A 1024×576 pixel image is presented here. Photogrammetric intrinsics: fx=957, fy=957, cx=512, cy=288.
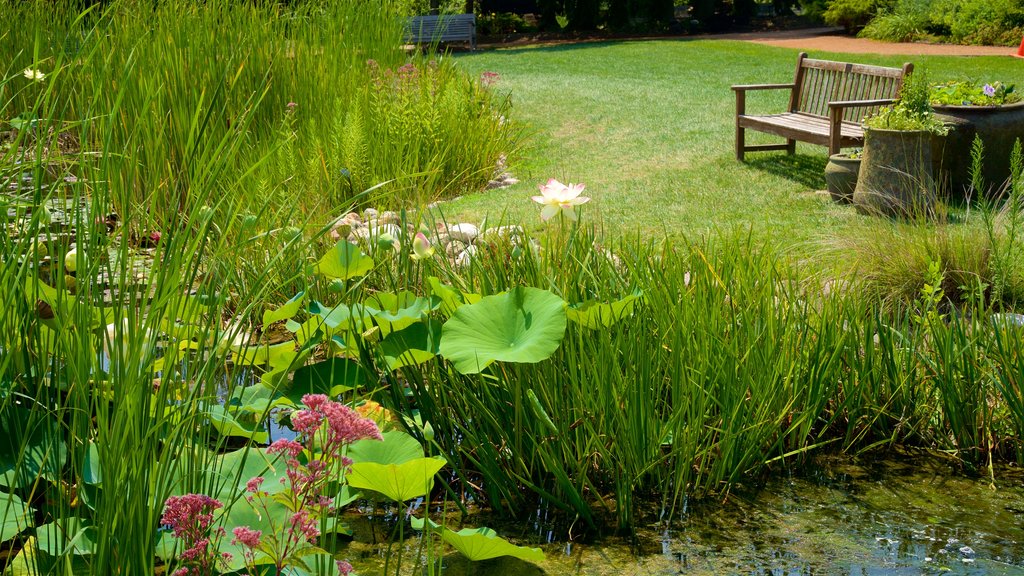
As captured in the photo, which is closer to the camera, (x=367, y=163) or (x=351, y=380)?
(x=351, y=380)

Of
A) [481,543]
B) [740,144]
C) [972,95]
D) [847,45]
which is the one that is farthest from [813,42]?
[481,543]

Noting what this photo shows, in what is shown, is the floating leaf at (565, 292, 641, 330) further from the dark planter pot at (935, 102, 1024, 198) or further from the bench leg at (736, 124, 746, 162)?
the bench leg at (736, 124, 746, 162)

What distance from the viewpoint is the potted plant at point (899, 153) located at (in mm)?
5863

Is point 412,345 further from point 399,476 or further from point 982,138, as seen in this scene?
point 982,138

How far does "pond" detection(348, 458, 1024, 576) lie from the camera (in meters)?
2.38

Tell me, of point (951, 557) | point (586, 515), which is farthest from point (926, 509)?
point (586, 515)

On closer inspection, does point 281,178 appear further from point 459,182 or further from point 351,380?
point 351,380

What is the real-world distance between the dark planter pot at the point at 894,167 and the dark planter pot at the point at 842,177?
0.38 meters

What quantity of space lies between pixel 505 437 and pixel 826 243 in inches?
105

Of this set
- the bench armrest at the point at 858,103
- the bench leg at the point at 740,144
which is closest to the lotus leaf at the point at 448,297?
the bench armrest at the point at 858,103

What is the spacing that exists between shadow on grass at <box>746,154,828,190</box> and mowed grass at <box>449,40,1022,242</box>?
10 millimetres

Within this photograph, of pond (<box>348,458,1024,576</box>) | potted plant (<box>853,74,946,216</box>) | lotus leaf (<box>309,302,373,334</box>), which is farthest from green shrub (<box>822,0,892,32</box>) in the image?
lotus leaf (<box>309,302,373,334</box>)

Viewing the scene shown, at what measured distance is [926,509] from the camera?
269cm

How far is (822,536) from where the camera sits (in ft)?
8.30
